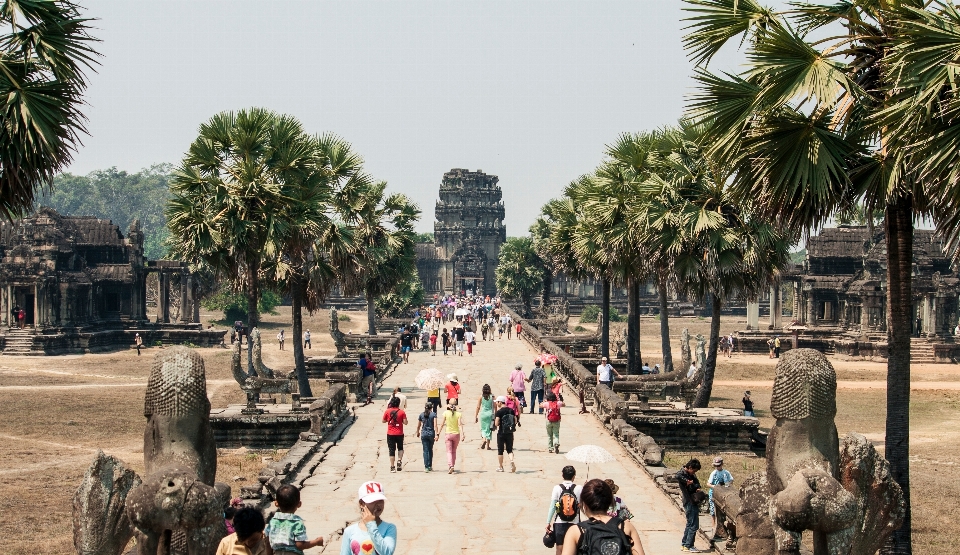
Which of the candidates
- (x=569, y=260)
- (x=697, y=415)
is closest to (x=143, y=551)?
(x=697, y=415)

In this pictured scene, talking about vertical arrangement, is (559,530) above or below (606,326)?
below

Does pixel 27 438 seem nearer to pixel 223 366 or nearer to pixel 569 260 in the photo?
pixel 223 366

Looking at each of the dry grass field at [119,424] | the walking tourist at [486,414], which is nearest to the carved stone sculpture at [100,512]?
the dry grass field at [119,424]

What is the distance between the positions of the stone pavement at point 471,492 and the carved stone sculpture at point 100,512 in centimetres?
471

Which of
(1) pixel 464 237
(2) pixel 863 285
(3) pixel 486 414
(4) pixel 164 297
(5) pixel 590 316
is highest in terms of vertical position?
(1) pixel 464 237

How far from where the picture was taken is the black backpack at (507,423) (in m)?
17.5

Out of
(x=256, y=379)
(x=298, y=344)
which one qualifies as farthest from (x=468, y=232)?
(x=256, y=379)

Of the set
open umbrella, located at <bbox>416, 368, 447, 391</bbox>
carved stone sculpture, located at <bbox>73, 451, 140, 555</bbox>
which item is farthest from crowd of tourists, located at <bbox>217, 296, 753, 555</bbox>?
carved stone sculpture, located at <bbox>73, 451, 140, 555</bbox>

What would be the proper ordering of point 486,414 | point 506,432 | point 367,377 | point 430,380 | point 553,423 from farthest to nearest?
1. point 367,377
2. point 430,380
3. point 486,414
4. point 553,423
5. point 506,432

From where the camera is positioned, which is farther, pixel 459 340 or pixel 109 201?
pixel 109 201

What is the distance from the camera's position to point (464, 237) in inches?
4564

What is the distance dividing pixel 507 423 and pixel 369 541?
9664 millimetres

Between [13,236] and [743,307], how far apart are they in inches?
2281

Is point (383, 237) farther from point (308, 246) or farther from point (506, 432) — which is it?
point (506, 432)
